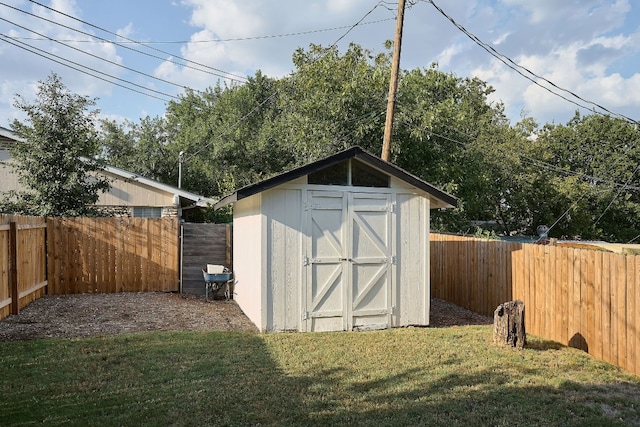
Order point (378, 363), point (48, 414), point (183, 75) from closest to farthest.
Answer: point (48, 414) < point (378, 363) < point (183, 75)

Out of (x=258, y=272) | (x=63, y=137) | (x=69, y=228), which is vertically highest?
(x=63, y=137)

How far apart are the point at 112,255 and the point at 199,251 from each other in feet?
6.46

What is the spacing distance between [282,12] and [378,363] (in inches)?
417

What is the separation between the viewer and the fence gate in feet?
35.6

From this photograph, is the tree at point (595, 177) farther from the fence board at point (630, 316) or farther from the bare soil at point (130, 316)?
the fence board at point (630, 316)

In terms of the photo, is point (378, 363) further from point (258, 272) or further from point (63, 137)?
point (63, 137)

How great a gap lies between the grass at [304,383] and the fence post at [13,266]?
220 centimetres

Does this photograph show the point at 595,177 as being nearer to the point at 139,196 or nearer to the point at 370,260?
the point at 370,260

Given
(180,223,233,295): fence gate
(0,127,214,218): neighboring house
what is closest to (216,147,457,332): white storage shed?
(180,223,233,295): fence gate

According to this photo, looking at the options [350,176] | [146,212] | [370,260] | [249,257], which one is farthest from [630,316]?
[146,212]

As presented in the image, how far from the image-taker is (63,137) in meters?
11.1

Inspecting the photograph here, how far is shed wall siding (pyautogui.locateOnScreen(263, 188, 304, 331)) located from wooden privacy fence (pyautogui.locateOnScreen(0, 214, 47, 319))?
4.37m

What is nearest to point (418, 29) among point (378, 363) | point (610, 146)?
point (378, 363)

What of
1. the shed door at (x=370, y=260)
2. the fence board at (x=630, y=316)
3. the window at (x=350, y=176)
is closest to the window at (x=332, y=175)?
the window at (x=350, y=176)
